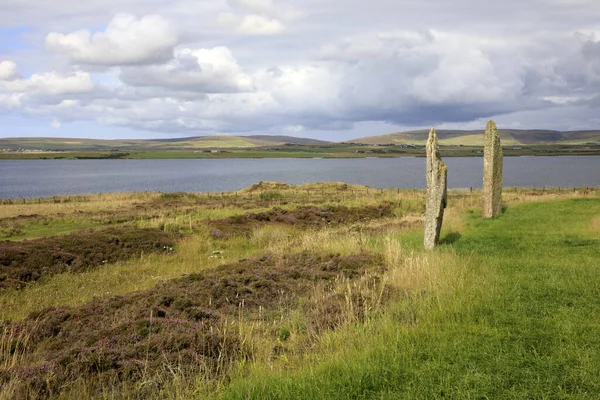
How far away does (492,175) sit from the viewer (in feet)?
78.2

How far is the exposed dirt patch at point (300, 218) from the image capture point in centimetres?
2706

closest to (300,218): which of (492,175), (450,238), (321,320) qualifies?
(492,175)

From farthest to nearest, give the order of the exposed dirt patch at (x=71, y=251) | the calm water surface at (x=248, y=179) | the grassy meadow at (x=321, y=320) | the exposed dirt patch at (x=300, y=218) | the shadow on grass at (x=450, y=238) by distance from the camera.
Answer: the calm water surface at (x=248, y=179)
the exposed dirt patch at (x=300, y=218)
the shadow on grass at (x=450, y=238)
the exposed dirt patch at (x=71, y=251)
the grassy meadow at (x=321, y=320)

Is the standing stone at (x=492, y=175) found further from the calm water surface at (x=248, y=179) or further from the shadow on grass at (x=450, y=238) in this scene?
the calm water surface at (x=248, y=179)

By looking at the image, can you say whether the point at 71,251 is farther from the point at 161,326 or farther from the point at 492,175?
the point at 492,175

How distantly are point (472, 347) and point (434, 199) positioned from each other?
10.9 metres

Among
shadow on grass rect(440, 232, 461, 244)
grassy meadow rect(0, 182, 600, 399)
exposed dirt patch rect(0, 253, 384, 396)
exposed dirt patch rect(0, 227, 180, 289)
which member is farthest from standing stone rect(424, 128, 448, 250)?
exposed dirt patch rect(0, 227, 180, 289)

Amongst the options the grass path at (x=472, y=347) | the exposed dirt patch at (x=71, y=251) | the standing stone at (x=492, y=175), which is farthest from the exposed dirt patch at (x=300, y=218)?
the grass path at (x=472, y=347)

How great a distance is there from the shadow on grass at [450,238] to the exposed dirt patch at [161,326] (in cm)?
391

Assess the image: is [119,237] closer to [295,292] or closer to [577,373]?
[295,292]

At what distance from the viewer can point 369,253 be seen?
679 inches

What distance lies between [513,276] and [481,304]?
2776mm

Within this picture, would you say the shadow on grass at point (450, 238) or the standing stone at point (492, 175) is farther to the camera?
the standing stone at point (492, 175)

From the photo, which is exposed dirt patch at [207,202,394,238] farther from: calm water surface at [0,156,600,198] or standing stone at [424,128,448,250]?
calm water surface at [0,156,600,198]
